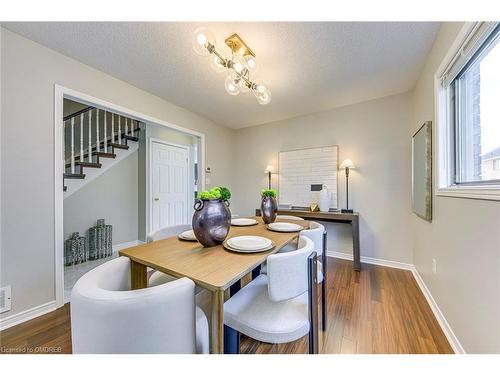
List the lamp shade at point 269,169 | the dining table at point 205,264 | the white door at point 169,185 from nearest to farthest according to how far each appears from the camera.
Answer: the dining table at point 205,264, the lamp shade at point 269,169, the white door at point 169,185

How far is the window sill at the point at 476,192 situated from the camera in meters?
0.93

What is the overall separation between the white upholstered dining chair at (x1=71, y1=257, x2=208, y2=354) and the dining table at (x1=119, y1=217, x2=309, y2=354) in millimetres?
85

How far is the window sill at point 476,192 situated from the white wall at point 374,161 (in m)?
1.24

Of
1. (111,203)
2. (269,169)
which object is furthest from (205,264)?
(111,203)

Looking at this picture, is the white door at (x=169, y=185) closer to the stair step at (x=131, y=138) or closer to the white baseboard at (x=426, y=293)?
the stair step at (x=131, y=138)

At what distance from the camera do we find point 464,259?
3.95ft

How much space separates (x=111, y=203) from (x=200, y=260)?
326cm

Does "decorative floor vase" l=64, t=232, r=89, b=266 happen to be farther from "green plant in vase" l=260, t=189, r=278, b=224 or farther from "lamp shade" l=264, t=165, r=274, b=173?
"lamp shade" l=264, t=165, r=274, b=173

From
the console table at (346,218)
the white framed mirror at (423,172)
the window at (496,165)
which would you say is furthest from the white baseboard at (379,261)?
the window at (496,165)

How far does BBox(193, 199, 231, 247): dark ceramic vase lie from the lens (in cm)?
111

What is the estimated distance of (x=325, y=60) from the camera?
6.12 ft

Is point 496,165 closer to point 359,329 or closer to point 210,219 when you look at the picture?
point 359,329

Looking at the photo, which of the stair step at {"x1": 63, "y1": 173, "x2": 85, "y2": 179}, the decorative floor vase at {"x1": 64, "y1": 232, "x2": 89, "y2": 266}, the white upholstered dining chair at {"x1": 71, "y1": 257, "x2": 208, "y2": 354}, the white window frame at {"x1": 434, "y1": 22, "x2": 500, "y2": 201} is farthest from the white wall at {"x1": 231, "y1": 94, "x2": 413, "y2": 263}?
the decorative floor vase at {"x1": 64, "y1": 232, "x2": 89, "y2": 266}
